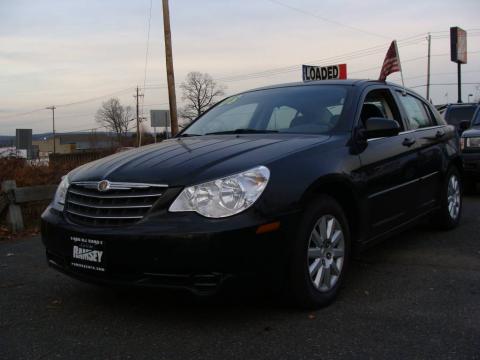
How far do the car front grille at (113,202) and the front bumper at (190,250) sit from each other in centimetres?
8

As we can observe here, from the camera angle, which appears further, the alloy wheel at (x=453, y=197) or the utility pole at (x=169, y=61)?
the utility pole at (x=169, y=61)

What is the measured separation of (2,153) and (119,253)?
6.55 m

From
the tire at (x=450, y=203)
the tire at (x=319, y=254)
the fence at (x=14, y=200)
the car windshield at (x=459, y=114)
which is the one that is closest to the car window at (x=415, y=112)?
the tire at (x=450, y=203)

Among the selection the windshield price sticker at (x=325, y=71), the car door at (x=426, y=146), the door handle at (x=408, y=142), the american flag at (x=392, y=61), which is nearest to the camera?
the door handle at (x=408, y=142)

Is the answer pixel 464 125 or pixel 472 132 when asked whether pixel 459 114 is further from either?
pixel 472 132

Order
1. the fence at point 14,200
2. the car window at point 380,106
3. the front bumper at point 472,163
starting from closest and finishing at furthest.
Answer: the car window at point 380,106 < the fence at point 14,200 < the front bumper at point 472,163

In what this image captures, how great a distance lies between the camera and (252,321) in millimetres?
3418

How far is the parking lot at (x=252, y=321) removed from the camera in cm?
300

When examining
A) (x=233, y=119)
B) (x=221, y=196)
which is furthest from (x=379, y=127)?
(x=221, y=196)

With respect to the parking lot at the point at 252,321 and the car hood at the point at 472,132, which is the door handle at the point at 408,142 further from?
the car hood at the point at 472,132

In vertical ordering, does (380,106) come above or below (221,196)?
above

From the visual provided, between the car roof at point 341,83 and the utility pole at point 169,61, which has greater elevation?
the utility pole at point 169,61

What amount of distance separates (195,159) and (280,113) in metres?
1.31

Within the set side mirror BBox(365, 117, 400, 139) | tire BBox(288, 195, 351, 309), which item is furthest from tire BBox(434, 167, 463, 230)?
tire BBox(288, 195, 351, 309)
